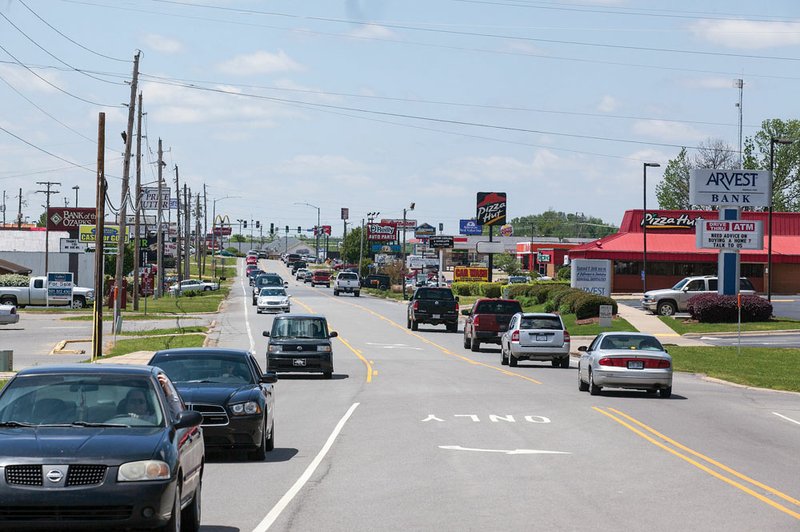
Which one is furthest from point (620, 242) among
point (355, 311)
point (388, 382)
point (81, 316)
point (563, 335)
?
point (388, 382)

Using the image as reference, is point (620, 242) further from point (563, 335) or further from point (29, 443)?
point (29, 443)

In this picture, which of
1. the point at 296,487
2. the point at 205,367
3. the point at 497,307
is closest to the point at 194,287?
the point at 497,307

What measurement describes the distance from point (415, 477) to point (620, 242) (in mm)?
84466

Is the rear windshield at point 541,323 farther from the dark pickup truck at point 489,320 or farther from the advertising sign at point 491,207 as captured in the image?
the advertising sign at point 491,207

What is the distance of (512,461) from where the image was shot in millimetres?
15719

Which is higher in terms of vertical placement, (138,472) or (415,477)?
(138,472)

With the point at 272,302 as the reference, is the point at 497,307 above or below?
above

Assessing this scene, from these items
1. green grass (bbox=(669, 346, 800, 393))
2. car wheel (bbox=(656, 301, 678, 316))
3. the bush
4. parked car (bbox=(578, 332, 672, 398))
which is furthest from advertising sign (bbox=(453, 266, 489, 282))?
parked car (bbox=(578, 332, 672, 398))

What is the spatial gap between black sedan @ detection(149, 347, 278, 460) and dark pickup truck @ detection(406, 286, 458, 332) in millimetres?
40559

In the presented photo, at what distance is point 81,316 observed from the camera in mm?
66312

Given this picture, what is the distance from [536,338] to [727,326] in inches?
859

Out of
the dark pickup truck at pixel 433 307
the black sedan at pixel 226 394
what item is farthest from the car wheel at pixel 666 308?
the black sedan at pixel 226 394

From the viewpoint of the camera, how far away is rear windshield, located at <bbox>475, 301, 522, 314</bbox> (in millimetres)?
44906

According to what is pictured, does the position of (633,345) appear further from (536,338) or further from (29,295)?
(29,295)
